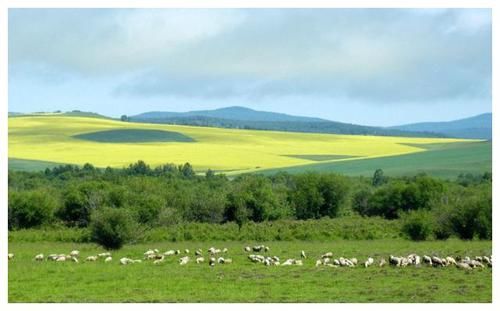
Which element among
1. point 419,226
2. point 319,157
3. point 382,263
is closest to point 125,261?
point 382,263

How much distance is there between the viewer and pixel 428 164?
116 metres

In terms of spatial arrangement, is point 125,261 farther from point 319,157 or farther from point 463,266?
point 319,157

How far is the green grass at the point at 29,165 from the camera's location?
104700mm

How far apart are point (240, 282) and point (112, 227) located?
13.2 m

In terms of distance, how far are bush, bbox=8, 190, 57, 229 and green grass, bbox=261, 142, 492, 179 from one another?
196 ft

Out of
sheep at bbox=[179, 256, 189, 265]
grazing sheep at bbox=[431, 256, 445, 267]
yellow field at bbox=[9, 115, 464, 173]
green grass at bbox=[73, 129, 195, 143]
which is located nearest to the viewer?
grazing sheep at bbox=[431, 256, 445, 267]

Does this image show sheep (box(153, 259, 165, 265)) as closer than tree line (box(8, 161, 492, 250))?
Yes

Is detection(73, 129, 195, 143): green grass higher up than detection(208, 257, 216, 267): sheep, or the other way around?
detection(73, 129, 195, 143): green grass

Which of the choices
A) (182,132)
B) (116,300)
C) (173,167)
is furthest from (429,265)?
(182,132)

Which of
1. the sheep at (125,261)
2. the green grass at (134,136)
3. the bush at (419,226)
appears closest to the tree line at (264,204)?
the bush at (419,226)

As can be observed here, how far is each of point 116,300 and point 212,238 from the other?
2569 cm

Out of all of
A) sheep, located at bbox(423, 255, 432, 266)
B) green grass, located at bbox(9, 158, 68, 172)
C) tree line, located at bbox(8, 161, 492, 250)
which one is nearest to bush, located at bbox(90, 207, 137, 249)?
tree line, located at bbox(8, 161, 492, 250)

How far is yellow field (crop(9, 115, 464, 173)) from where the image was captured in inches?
4705

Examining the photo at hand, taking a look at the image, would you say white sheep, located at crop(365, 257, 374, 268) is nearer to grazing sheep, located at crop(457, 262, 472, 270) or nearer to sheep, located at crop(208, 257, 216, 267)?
grazing sheep, located at crop(457, 262, 472, 270)
